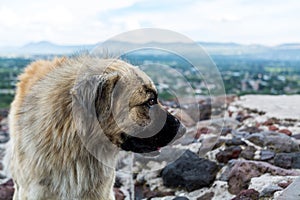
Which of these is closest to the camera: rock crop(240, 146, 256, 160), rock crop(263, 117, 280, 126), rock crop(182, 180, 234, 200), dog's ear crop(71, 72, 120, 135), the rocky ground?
dog's ear crop(71, 72, 120, 135)

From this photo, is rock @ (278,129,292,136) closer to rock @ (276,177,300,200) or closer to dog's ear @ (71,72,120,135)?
rock @ (276,177,300,200)

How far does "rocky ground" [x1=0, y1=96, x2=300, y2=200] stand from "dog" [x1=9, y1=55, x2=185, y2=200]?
583 millimetres

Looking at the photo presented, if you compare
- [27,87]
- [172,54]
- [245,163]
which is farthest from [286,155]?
[27,87]

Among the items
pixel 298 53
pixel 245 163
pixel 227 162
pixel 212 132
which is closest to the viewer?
pixel 245 163

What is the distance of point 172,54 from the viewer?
459 centimetres

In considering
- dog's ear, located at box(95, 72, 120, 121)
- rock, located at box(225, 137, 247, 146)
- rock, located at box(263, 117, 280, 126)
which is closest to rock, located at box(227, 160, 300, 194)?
rock, located at box(225, 137, 247, 146)

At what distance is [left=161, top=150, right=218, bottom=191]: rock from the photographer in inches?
227

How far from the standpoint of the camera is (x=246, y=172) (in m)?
5.43

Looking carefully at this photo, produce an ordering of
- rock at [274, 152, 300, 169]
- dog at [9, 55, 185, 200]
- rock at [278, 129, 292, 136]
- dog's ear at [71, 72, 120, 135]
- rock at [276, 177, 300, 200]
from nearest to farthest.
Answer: dog's ear at [71, 72, 120, 135] < dog at [9, 55, 185, 200] < rock at [276, 177, 300, 200] < rock at [274, 152, 300, 169] < rock at [278, 129, 292, 136]

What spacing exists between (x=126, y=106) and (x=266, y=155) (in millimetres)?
2814

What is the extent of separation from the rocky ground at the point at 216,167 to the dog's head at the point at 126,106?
0.68 metres

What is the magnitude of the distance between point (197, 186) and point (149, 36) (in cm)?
221

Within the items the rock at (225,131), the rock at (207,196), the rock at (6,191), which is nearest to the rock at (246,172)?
the rock at (207,196)

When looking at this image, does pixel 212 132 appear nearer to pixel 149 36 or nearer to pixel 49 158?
pixel 149 36
